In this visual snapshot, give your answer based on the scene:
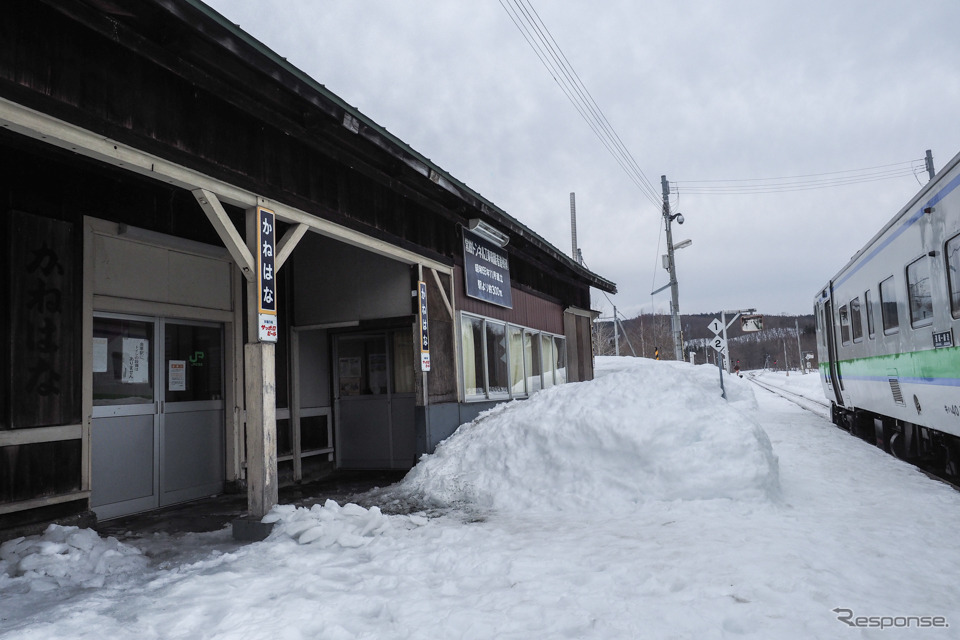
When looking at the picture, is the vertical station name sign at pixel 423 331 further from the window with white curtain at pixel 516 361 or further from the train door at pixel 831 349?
the train door at pixel 831 349

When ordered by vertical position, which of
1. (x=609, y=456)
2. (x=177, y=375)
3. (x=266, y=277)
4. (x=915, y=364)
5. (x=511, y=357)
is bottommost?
(x=609, y=456)

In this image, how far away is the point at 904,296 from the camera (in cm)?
793

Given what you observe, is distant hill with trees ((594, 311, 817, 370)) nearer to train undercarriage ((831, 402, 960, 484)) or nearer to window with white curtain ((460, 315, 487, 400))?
train undercarriage ((831, 402, 960, 484))

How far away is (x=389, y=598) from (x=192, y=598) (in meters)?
1.18

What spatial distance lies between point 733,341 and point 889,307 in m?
142

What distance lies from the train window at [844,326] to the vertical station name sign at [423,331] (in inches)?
325

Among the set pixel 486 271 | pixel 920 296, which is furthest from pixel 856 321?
pixel 486 271


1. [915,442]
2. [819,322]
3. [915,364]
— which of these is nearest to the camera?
[915,364]

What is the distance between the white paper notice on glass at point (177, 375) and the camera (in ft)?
23.6

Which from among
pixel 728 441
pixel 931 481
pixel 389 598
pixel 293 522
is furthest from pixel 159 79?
pixel 931 481

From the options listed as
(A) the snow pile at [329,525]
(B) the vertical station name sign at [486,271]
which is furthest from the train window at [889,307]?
(A) the snow pile at [329,525]

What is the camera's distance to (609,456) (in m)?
6.72

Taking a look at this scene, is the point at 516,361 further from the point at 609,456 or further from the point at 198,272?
the point at 198,272

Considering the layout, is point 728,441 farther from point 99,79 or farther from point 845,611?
point 99,79
